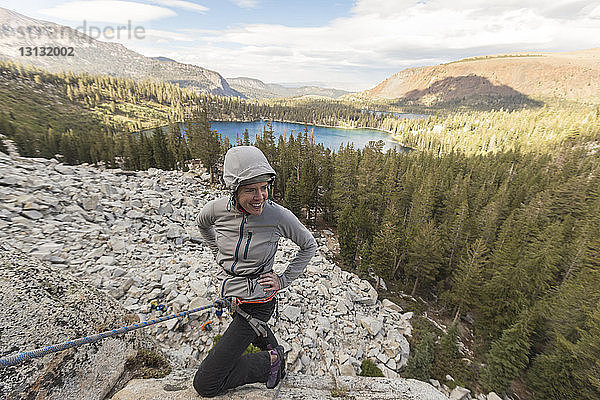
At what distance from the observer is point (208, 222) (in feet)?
11.1

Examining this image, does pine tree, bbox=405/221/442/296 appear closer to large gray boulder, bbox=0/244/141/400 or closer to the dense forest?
the dense forest

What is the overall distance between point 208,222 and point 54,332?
7.44ft

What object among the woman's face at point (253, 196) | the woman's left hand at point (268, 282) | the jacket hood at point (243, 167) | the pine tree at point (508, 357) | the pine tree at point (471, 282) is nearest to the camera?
the jacket hood at point (243, 167)

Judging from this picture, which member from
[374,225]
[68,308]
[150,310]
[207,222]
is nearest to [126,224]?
[150,310]

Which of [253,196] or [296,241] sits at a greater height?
[253,196]

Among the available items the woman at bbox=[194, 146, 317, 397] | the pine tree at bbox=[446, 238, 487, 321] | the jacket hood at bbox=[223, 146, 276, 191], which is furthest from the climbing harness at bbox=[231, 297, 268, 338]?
the pine tree at bbox=[446, 238, 487, 321]

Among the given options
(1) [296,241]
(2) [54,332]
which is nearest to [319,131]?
(1) [296,241]

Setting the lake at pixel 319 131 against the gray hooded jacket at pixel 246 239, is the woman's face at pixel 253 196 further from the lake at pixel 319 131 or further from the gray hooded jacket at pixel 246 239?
the lake at pixel 319 131

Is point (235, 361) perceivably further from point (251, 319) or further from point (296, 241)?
point (296, 241)

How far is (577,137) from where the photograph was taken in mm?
76250

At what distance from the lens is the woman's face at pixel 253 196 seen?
2814 mm

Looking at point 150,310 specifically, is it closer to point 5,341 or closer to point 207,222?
point 5,341

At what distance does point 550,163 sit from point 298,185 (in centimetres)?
6436

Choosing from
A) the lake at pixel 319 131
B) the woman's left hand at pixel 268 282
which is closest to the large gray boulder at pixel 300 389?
the woman's left hand at pixel 268 282
